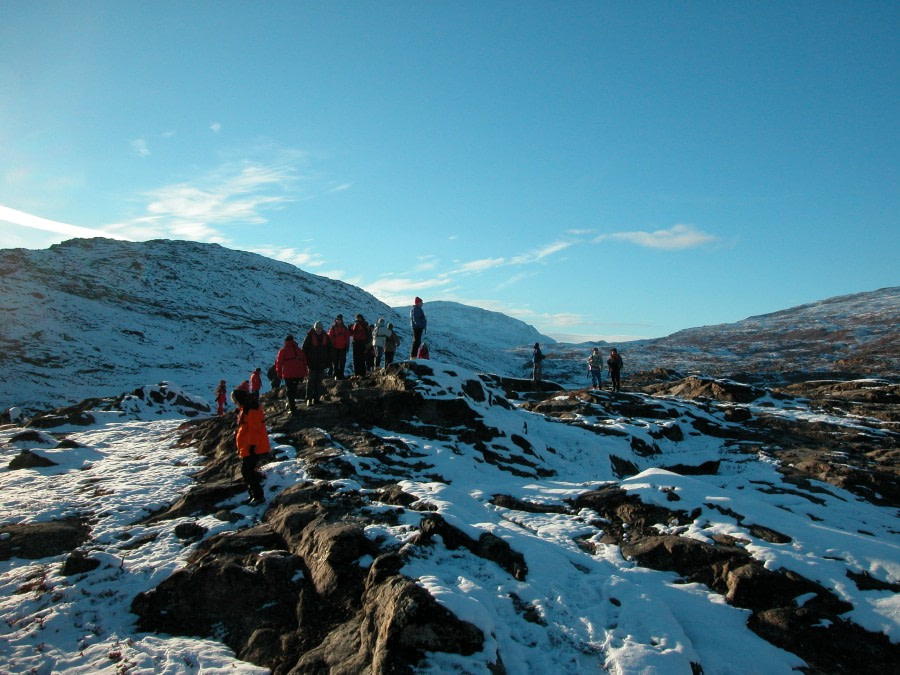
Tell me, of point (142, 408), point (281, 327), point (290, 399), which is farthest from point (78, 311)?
point (290, 399)

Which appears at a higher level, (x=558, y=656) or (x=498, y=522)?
(x=498, y=522)

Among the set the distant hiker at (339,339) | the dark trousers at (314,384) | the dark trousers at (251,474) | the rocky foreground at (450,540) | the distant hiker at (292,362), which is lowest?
the rocky foreground at (450,540)

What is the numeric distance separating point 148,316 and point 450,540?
60875mm

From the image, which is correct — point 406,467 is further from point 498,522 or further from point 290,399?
point 290,399

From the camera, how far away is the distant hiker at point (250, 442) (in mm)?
10781

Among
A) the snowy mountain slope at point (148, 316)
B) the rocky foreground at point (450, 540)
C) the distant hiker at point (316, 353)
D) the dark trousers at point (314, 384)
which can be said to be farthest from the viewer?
the snowy mountain slope at point (148, 316)

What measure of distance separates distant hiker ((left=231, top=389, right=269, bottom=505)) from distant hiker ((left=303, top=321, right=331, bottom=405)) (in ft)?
16.0

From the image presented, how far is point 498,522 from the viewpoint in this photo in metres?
9.36

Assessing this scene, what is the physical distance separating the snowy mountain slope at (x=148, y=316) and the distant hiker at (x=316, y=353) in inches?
1071

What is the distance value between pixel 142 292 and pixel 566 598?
74091 mm

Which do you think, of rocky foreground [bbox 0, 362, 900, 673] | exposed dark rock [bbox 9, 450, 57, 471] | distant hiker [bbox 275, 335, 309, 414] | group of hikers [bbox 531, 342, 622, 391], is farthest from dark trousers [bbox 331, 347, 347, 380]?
group of hikers [bbox 531, 342, 622, 391]

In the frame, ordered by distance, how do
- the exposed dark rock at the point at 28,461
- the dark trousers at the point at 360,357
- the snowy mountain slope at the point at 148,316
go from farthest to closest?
the snowy mountain slope at the point at 148,316 < the dark trousers at the point at 360,357 < the exposed dark rock at the point at 28,461

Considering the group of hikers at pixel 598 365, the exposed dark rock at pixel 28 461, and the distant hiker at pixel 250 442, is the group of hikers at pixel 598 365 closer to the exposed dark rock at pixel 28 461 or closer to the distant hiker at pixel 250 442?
the distant hiker at pixel 250 442

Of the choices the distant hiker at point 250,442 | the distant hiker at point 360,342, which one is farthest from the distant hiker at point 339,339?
the distant hiker at point 250,442
